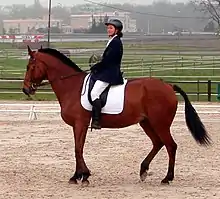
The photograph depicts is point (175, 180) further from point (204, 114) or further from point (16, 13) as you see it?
point (16, 13)

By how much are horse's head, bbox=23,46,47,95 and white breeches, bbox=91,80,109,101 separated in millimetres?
886

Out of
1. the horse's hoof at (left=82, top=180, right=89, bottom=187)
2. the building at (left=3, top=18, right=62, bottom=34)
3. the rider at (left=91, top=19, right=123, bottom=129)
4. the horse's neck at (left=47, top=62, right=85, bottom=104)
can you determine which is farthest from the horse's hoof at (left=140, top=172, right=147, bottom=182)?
Result: the building at (left=3, top=18, right=62, bottom=34)

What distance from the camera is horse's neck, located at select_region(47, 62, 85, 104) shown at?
9.20 metres

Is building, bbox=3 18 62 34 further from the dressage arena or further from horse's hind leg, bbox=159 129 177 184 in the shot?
horse's hind leg, bbox=159 129 177 184

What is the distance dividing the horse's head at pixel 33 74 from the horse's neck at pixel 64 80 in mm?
134

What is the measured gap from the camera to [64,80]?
30.4ft

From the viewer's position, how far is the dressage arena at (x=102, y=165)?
830 cm

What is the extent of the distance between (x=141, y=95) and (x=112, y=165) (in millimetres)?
1958

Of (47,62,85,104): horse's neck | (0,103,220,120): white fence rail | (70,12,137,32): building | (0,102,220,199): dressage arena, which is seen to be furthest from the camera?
(70,12,137,32): building

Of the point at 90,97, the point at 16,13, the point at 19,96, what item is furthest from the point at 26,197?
the point at 16,13

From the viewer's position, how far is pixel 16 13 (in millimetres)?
110500

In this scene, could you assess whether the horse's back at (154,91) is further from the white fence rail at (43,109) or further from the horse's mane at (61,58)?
the white fence rail at (43,109)

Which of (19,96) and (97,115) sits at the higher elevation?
(97,115)

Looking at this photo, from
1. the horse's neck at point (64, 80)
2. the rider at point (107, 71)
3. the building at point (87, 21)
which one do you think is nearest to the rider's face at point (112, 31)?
the rider at point (107, 71)
